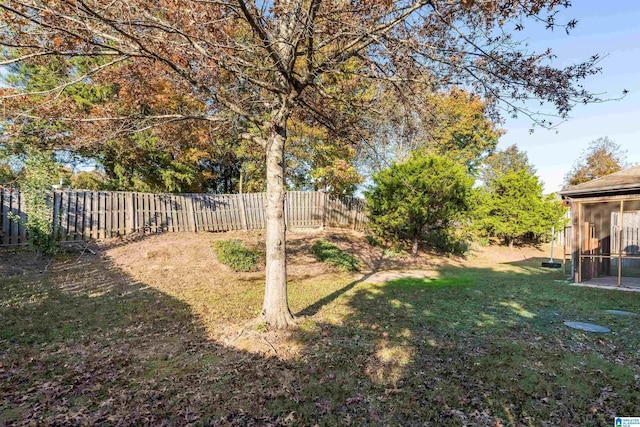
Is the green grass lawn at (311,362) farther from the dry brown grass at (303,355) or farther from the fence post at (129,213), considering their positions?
the fence post at (129,213)

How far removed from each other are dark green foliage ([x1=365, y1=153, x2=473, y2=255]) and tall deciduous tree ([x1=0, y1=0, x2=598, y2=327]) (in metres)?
8.23

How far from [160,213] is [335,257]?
6620 millimetres

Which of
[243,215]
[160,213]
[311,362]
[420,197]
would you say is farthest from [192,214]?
[311,362]

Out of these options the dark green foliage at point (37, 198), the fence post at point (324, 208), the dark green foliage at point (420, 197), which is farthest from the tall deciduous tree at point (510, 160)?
the dark green foliage at point (37, 198)

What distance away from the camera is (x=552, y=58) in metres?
3.55

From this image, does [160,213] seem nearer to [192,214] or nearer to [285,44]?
[192,214]

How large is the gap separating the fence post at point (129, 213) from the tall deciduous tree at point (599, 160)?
2894 cm

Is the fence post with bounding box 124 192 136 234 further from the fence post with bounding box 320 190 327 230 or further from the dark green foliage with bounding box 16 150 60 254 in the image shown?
the fence post with bounding box 320 190 327 230

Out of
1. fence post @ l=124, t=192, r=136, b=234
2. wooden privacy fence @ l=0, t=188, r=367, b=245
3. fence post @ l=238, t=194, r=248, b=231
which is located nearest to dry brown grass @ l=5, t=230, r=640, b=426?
wooden privacy fence @ l=0, t=188, r=367, b=245

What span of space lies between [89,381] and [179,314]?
216cm

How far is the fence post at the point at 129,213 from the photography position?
1063 centimetres

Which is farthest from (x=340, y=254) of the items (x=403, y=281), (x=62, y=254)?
(x=62, y=254)

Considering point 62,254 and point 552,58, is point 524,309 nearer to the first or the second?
point 552,58

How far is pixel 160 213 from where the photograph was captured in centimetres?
1145
